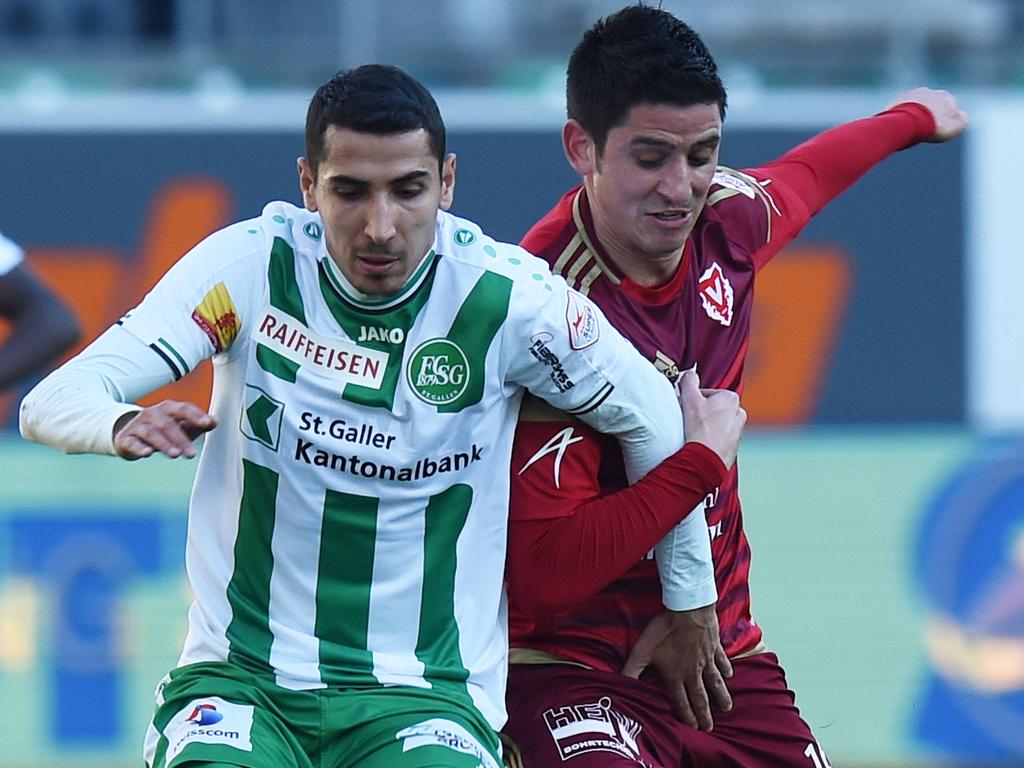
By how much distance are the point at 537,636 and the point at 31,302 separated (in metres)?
1.29

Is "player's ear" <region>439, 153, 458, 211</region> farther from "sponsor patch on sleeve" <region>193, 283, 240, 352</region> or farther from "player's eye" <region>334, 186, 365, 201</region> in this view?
"sponsor patch on sleeve" <region>193, 283, 240, 352</region>

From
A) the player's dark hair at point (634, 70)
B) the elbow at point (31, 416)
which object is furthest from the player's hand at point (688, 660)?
the elbow at point (31, 416)

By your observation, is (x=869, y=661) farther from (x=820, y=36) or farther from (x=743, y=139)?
(x=820, y=36)

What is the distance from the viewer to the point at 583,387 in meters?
3.46

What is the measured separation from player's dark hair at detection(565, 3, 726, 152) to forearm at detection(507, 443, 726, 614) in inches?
27.3

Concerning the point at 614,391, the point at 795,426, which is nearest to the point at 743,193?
the point at 614,391

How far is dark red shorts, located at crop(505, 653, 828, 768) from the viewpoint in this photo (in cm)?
365

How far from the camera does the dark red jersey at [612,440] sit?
140 inches

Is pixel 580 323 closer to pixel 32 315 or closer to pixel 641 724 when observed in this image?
pixel 641 724

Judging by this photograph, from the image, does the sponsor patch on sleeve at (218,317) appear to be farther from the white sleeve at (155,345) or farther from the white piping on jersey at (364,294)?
the white piping on jersey at (364,294)

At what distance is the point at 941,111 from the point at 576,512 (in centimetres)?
163

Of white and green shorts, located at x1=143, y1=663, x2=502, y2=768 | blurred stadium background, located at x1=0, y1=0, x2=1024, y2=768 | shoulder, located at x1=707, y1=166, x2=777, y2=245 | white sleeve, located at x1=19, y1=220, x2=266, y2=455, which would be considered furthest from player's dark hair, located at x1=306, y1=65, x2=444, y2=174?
blurred stadium background, located at x1=0, y1=0, x2=1024, y2=768

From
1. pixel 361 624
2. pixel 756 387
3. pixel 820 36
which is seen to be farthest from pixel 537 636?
pixel 820 36

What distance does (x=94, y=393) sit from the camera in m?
3.10
